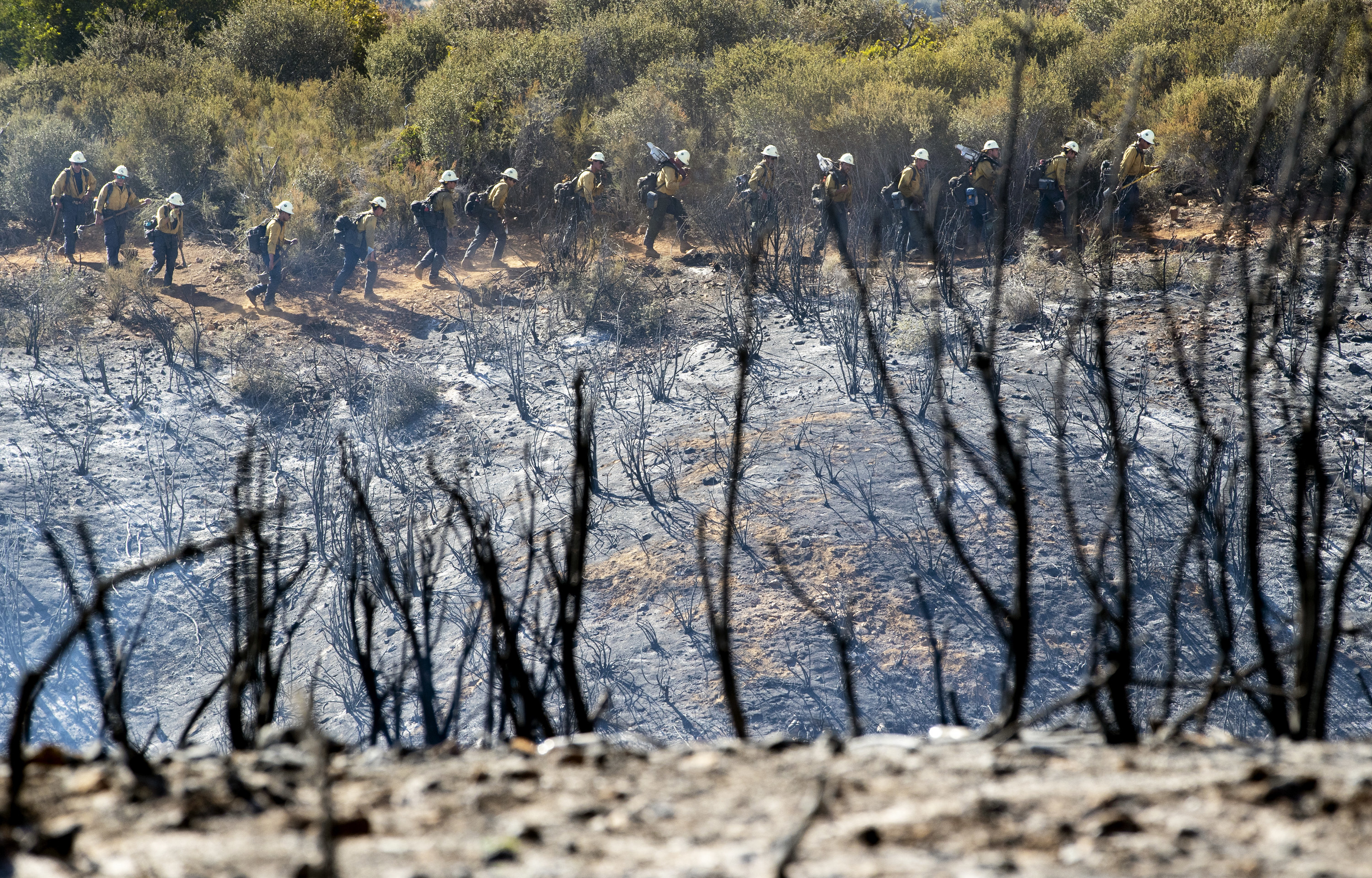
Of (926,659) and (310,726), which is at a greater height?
(310,726)

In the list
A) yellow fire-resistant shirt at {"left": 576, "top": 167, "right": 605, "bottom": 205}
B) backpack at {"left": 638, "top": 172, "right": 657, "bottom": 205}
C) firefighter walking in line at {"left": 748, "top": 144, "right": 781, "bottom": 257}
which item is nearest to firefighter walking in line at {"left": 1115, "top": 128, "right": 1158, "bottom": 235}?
firefighter walking in line at {"left": 748, "top": 144, "right": 781, "bottom": 257}

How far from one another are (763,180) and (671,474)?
20.2 ft

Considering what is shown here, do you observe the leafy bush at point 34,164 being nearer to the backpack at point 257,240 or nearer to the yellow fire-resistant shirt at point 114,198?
the yellow fire-resistant shirt at point 114,198

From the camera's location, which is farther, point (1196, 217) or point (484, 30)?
point (484, 30)

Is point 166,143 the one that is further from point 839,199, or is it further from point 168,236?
point 839,199

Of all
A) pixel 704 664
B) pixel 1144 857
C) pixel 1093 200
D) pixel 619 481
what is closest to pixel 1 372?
pixel 619 481

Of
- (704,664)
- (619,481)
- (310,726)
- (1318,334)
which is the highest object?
(1318,334)

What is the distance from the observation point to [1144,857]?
4.37 feet

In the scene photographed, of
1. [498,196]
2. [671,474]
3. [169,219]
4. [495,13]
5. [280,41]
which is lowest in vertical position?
[671,474]

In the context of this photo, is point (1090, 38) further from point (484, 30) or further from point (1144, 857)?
point (1144, 857)

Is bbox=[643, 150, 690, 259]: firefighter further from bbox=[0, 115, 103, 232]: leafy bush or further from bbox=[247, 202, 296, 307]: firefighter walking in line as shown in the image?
bbox=[0, 115, 103, 232]: leafy bush

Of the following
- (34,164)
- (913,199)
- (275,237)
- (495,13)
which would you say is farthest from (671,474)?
(495,13)

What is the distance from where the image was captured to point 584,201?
13188 mm

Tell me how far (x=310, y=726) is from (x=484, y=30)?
19935mm
